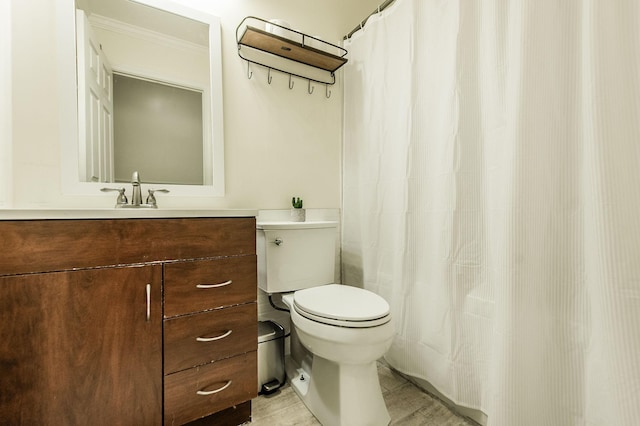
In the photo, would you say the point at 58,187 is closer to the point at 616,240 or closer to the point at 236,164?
the point at 236,164

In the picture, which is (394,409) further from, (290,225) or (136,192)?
(136,192)

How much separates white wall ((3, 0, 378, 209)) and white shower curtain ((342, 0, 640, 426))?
53cm

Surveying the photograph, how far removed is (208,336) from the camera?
3.32 ft

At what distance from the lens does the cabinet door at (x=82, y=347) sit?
76 cm

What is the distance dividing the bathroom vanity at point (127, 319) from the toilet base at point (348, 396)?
0.29 metres

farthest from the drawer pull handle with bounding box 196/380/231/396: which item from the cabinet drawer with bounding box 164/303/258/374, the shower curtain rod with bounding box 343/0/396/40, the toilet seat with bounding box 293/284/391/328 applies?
the shower curtain rod with bounding box 343/0/396/40

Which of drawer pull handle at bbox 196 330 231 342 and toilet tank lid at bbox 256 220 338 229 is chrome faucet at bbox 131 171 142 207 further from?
Answer: drawer pull handle at bbox 196 330 231 342

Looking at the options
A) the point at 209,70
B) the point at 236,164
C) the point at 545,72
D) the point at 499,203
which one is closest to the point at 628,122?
the point at 545,72

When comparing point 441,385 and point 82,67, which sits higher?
point 82,67

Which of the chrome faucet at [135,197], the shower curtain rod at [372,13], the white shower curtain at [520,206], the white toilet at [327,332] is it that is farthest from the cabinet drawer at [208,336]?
the shower curtain rod at [372,13]

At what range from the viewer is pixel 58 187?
1.16 meters

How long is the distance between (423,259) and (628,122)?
82 centimetres

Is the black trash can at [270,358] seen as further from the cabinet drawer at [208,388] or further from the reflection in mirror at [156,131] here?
the reflection in mirror at [156,131]

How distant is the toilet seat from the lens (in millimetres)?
1017
